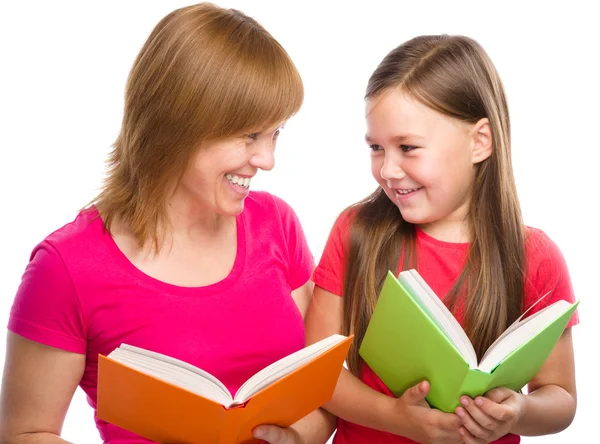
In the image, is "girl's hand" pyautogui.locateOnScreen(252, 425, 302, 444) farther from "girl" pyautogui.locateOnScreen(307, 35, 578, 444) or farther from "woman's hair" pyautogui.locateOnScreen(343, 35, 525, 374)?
"woman's hair" pyautogui.locateOnScreen(343, 35, 525, 374)

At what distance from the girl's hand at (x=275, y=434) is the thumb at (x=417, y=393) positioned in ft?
0.81

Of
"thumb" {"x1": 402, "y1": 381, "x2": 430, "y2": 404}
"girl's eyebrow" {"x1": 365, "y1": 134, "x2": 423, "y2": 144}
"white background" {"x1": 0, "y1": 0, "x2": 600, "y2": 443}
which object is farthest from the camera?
"white background" {"x1": 0, "y1": 0, "x2": 600, "y2": 443}

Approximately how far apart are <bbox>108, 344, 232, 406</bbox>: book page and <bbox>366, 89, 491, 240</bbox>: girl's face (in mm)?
618

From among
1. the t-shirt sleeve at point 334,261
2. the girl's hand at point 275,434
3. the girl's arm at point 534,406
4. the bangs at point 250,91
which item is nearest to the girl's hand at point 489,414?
the girl's arm at point 534,406

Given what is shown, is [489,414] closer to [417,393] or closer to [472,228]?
[417,393]

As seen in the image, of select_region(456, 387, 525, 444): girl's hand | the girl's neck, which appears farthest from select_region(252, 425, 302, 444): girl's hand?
the girl's neck

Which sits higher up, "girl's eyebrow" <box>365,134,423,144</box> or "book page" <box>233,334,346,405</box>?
"girl's eyebrow" <box>365,134,423,144</box>

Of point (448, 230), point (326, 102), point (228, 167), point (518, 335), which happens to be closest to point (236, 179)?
point (228, 167)

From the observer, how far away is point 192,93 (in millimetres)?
1780

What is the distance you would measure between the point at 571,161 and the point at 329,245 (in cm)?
128

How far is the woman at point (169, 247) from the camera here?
179 cm

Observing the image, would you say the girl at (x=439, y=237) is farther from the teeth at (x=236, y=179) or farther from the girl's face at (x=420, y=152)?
the teeth at (x=236, y=179)

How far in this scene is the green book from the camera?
1663 mm

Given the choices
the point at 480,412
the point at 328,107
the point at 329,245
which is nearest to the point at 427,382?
the point at 480,412
